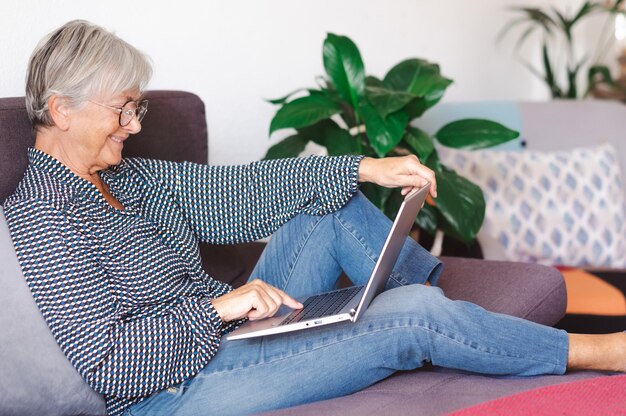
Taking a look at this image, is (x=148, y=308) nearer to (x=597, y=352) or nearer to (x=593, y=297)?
(x=597, y=352)

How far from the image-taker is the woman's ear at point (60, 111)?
1.53 meters

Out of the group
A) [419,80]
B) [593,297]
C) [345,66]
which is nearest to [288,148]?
[345,66]

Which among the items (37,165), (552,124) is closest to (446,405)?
(37,165)

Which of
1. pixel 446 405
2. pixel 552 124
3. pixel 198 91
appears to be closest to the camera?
pixel 446 405

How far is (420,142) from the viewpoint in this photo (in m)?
2.29

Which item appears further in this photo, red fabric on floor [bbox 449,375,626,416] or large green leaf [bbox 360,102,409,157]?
large green leaf [bbox 360,102,409,157]

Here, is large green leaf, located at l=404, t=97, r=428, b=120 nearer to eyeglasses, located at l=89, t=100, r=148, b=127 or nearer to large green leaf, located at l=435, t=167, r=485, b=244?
large green leaf, located at l=435, t=167, r=485, b=244

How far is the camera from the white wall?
197cm

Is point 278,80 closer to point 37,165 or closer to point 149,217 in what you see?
point 149,217

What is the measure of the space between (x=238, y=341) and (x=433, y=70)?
3.77 feet

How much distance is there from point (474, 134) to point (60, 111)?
4.08 feet

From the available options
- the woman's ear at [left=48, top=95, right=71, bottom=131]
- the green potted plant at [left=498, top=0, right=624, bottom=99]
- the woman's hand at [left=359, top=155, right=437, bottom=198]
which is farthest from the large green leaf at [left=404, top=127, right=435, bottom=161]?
the green potted plant at [left=498, top=0, right=624, bottom=99]

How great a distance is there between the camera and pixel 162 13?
7.39ft

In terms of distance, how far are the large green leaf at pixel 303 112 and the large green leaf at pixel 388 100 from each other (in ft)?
0.41
